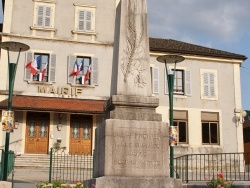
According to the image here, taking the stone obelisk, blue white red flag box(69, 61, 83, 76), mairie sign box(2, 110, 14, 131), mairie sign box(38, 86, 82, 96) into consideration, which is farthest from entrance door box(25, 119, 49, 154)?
the stone obelisk

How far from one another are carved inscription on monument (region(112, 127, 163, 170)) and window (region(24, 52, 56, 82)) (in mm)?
15500

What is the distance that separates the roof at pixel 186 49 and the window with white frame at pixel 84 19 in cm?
414

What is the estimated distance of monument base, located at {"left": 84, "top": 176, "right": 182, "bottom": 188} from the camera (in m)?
7.34


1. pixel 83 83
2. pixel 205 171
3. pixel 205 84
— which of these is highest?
pixel 205 84

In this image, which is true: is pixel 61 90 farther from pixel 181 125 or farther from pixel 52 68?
pixel 181 125

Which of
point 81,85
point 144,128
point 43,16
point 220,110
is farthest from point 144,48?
point 220,110

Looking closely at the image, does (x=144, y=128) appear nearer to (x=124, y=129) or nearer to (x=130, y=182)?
(x=124, y=129)

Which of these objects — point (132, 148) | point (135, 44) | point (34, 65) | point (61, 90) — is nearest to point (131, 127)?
point (132, 148)

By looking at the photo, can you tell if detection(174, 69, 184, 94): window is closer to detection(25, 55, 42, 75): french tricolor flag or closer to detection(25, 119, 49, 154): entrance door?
detection(25, 119, 49, 154): entrance door

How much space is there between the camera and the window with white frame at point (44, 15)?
23.6m

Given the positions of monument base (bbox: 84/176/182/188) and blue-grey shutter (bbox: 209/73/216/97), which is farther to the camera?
blue-grey shutter (bbox: 209/73/216/97)

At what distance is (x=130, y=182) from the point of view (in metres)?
7.47

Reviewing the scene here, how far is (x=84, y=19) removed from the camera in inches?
960

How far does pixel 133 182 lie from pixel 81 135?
50.8 ft
